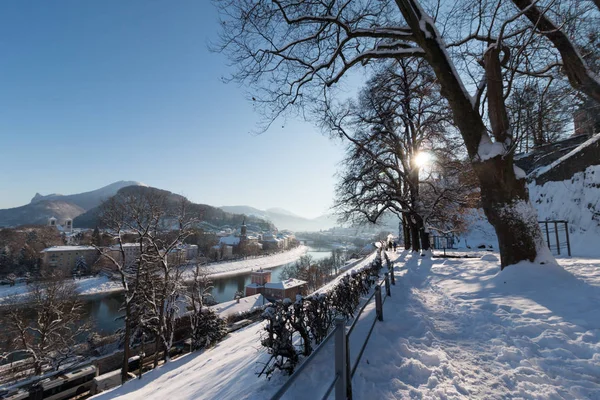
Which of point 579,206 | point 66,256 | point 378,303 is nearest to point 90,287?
point 66,256

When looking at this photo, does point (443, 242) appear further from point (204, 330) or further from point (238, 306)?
point (238, 306)

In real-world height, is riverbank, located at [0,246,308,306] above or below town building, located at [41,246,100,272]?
below

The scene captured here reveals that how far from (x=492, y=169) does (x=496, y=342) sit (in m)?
3.66

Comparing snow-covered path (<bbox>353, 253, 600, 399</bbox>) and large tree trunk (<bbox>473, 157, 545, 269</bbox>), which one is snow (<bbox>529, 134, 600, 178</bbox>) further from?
snow-covered path (<bbox>353, 253, 600, 399</bbox>)

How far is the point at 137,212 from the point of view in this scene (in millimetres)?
15086

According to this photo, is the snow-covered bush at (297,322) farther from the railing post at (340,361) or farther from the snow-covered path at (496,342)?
the railing post at (340,361)

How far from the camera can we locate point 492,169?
5613mm

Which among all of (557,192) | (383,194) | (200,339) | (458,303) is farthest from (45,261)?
(557,192)

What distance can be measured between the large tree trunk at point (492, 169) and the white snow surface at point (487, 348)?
1.80 feet

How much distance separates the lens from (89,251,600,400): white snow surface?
256cm

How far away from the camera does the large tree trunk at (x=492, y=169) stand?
5.48m

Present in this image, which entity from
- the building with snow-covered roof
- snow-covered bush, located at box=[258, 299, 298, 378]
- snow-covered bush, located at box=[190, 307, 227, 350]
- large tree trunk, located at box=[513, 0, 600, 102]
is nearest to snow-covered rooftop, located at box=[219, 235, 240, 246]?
the building with snow-covered roof

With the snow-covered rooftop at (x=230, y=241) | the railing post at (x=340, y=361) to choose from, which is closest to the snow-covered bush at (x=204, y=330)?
the railing post at (x=340, y=361)

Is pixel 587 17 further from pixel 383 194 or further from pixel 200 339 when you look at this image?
pixel 200 339
